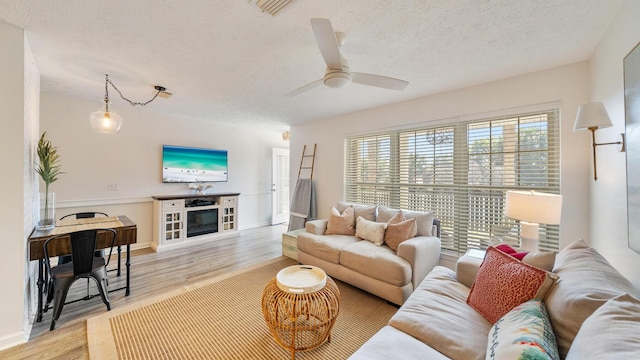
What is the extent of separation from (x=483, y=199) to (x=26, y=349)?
447 centimetres

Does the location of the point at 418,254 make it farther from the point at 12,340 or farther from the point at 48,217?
the point at 48,217

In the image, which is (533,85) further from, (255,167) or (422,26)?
(255,167)

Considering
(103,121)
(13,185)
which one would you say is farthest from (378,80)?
(13,185)

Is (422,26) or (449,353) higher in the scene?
(422,26)

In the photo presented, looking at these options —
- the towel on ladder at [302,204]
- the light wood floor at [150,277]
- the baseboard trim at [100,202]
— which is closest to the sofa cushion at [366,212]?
the towel on ladder at [302,204]

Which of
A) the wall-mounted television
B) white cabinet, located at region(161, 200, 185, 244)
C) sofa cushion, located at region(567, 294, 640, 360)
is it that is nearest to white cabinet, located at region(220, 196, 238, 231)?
the wall-mounted television

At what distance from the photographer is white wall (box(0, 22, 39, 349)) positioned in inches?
72.1

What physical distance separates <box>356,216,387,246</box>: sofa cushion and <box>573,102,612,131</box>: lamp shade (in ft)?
6.50

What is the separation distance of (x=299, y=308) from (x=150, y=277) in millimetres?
2445

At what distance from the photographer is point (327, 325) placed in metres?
1.79

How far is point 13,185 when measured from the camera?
73.4 inches

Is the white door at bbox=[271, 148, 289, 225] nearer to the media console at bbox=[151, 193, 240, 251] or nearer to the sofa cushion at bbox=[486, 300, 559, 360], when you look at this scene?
the media console at bbox=[151, 193, 240, 251]

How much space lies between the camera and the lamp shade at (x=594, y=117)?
66.1 inches

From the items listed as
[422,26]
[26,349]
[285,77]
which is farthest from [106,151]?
[422,26]
